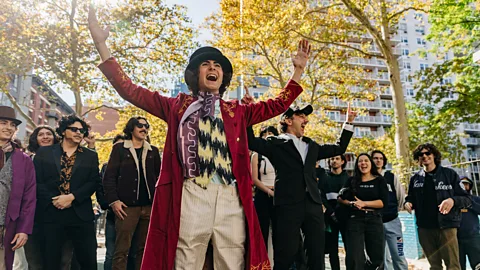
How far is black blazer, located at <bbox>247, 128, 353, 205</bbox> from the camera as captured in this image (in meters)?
4.39

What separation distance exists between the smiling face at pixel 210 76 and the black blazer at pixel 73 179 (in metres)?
2.37

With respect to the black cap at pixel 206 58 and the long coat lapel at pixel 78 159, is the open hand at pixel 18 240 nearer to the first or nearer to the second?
the long coat lapel at pixel 78 159

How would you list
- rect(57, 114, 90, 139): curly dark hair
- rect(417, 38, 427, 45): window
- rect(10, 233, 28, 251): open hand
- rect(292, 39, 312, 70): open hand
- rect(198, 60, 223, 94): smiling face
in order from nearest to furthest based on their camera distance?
1. rect(198, 60, 223, 94): smiling face
2. rect(292, 39, 312, 70): open hand
3. rect(10, 233, 28, 251): open hand
4. rect(57, 114, 90, 139): curly dark hair
5. rect(417, 38, 427, 45): window

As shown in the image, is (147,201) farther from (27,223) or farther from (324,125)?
(324,125)

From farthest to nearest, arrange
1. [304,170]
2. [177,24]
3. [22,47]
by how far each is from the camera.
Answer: [177,24] → [22,47] → [304,170]

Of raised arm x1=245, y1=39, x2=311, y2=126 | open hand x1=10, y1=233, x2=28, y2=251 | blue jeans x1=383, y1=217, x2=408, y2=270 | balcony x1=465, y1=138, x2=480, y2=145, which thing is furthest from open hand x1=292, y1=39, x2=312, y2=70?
balcony x1=465, y1=138, x2=480, y2=145

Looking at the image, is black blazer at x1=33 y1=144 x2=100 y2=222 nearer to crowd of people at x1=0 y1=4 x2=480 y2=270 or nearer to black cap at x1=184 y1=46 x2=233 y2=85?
crowd of people at x1=0 y1=4 x2=480 y2=270

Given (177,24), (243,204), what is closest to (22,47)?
(177,24)

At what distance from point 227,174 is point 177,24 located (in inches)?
571

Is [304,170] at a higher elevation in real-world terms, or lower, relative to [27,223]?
higher

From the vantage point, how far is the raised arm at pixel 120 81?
2.73 meters

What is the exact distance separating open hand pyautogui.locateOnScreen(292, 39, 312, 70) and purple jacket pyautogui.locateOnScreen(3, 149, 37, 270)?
9.73ft

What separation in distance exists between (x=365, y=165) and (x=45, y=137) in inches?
183

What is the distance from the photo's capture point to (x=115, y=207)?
4.77 metres
